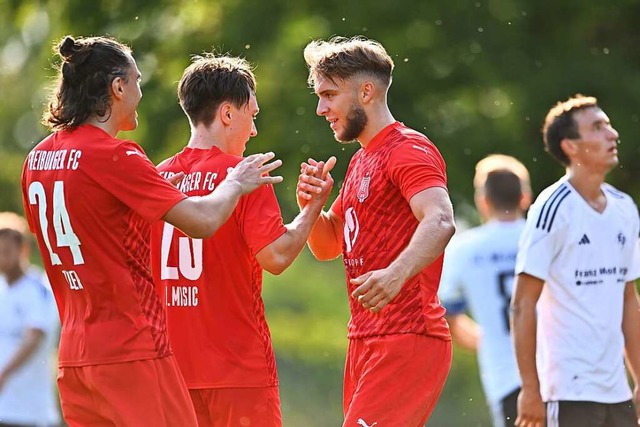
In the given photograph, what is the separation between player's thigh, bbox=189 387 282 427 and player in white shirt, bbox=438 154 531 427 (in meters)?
3.16

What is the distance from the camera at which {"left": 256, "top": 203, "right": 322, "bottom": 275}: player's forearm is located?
19.6ft

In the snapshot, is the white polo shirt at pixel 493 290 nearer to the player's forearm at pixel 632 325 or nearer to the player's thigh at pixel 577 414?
the player's forearm at pixel 632 325

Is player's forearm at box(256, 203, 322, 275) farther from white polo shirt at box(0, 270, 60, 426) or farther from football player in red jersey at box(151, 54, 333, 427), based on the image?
white polo shirt at box(0, 270, 60, 426)

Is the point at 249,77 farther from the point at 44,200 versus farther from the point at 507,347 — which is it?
the point at 507,347

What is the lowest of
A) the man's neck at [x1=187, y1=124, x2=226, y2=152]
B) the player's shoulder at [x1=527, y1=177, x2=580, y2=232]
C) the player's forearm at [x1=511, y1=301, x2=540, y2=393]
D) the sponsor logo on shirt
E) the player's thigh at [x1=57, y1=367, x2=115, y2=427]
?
the player's thigh at [x1=57, y1=367, x2=115, y2=427]

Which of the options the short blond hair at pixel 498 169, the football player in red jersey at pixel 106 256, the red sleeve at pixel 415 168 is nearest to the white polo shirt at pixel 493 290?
the short blond hair at pixel 498 169

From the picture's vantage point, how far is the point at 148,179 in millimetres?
5484

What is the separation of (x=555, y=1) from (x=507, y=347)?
811 cm

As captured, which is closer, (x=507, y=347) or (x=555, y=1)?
(x=507, y=347)

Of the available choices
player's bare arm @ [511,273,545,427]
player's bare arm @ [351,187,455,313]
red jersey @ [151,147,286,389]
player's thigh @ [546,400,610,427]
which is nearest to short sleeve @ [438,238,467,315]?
player's bare arm @ [511,273,545,427]

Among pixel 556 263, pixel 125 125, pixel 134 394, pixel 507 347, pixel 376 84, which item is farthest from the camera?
pixel 507 347

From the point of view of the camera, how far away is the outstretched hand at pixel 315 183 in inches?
245

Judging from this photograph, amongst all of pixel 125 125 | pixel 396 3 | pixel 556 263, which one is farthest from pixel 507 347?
pixel 396 3

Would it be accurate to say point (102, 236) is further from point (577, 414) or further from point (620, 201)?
point (620, 201)
